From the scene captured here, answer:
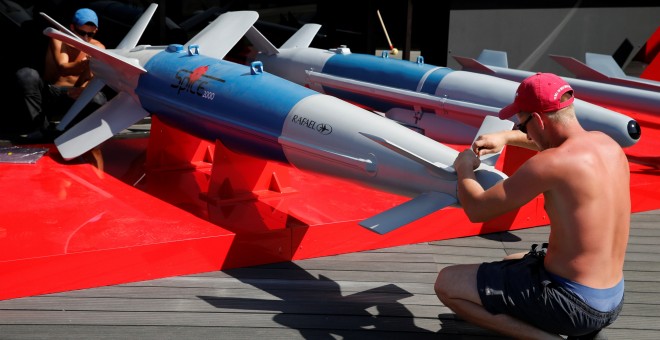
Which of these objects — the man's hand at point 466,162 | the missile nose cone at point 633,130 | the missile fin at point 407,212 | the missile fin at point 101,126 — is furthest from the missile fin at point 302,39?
the man's hand at point 466,162

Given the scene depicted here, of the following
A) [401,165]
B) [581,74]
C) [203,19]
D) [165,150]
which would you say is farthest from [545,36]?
[401,165]

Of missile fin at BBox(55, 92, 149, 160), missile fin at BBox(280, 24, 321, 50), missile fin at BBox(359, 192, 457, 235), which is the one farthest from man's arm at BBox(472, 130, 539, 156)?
missile fin at BBox(280, 24, 321, 50)

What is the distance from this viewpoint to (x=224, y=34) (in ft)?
16.0

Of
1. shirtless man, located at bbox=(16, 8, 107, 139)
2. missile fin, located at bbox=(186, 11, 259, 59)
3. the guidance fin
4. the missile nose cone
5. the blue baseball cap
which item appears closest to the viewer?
the missile nose cone

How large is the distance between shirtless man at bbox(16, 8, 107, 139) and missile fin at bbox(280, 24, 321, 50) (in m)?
1.34

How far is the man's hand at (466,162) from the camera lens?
2455 mm

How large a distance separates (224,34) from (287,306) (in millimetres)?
2384

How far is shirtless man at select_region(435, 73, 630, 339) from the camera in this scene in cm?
221

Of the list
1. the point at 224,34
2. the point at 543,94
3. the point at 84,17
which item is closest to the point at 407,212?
the point at 543,94

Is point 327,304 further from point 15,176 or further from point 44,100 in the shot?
point 44,100

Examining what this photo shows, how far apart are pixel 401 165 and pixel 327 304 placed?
1.96ft

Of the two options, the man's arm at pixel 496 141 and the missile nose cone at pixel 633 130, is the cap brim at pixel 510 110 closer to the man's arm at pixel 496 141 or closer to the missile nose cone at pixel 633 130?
the man's arm at pixel 496 141

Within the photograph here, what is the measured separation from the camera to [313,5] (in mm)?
7348

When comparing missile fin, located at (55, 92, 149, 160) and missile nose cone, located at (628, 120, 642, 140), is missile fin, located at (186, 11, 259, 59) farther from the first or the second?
missile nose cone, located at (628, 120, 642, 140)
